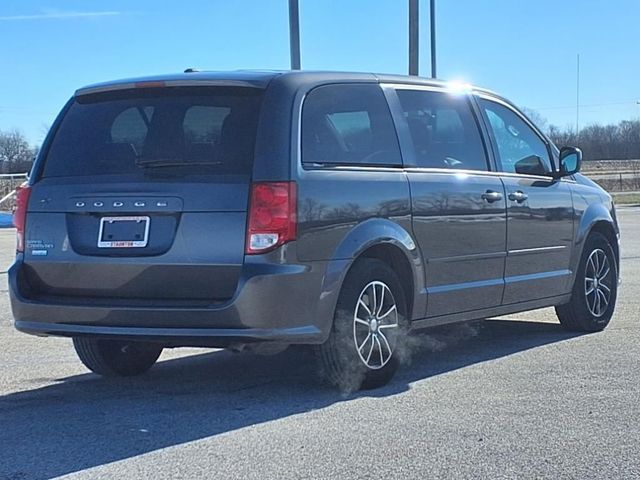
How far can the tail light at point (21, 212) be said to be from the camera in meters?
6.06

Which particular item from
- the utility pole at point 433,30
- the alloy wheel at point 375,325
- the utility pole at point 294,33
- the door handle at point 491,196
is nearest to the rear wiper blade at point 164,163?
the alloy wheel at point 375,325

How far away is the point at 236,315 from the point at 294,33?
451 inches

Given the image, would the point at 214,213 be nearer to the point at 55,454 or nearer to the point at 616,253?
the point at 55,454

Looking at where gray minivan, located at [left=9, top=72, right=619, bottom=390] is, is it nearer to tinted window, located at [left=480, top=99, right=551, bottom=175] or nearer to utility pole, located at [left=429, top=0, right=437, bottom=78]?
tinted window, located at [left=480, top=99, right=551, bottom=175]

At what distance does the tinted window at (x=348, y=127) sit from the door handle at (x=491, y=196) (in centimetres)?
90

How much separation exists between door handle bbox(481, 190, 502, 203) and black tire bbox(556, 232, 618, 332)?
1419 mm

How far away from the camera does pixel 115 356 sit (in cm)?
672

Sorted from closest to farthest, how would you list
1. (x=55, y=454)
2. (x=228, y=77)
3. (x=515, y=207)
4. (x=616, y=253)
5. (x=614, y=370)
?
(x=55, y=454), (x=228, y=77), (x=614, y=370), (x=515, y=207), (x=616, y=253)

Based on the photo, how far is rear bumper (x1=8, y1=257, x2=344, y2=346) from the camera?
5.43 m

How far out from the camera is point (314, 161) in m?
5.80

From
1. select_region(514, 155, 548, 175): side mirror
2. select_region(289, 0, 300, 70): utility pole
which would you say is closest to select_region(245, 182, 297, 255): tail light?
select_region(514, 155, 548, 175): side mirror

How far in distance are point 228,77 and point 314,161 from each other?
70cm

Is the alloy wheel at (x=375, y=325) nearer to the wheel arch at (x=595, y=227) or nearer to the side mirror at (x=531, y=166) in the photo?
the side mirror at (x=531, y=166)

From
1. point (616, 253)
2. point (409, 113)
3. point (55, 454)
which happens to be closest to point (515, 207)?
point (409, 113)
